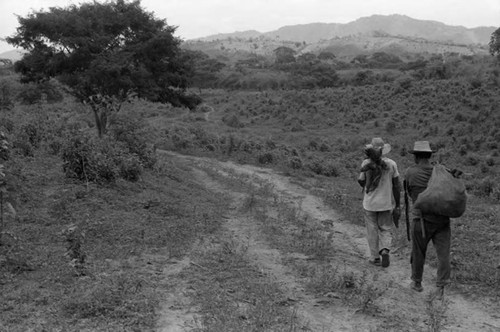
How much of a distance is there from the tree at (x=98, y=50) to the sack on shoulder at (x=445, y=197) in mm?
14566

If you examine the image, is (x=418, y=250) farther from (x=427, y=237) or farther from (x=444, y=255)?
(x=444, y=255)

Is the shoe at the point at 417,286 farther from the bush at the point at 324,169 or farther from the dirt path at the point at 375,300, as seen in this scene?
the bush at the point at 324,169

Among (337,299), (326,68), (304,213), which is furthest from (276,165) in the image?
(326,68)

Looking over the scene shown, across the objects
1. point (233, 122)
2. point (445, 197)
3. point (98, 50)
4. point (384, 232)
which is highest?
point (98, 50)

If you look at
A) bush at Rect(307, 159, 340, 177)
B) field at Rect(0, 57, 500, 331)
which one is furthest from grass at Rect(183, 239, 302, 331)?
bush at Rect(307, 159, 340, 177)

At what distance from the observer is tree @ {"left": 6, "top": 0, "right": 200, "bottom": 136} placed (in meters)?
19.2

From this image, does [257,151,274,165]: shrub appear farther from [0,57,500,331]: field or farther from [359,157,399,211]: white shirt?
[359,157,399,211]: white shirt

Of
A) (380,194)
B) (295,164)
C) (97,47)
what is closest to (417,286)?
(380,194)

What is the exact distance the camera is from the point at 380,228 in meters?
6.96

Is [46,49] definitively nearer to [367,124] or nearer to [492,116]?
[367,124]

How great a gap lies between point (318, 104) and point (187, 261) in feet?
133

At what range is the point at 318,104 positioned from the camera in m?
46.1

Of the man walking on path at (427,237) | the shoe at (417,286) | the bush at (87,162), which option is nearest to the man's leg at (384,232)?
the man walking on path at (427,237)

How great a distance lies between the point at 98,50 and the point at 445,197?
57.3 feet
